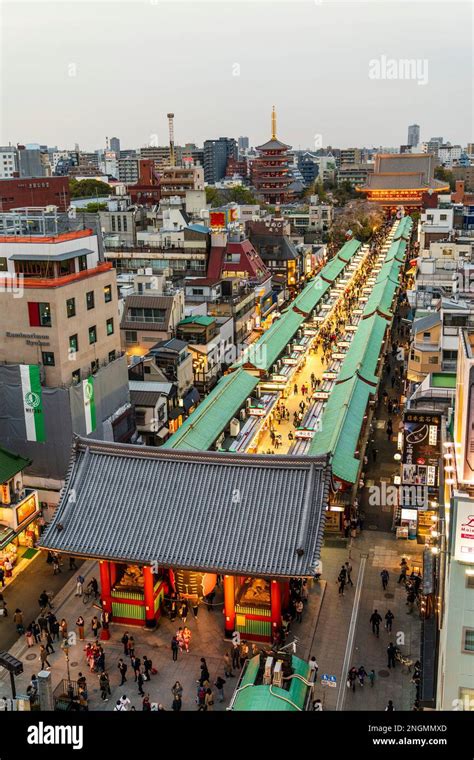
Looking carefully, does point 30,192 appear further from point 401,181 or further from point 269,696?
point 269,696

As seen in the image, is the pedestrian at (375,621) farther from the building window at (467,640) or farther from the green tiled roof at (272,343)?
the green tiled roof at (272,343)

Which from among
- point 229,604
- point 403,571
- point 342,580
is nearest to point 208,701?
point 229,604

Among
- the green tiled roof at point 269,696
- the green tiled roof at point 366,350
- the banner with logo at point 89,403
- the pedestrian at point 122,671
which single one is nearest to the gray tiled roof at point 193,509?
the pedestrian at point 122,671

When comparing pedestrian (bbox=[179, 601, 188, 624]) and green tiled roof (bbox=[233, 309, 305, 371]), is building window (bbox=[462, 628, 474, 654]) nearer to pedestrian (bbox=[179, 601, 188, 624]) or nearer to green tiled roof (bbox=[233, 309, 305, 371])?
pedestrian (bbox=[179, 601, 188, 624])

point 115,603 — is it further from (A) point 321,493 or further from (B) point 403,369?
(B) point 403,369

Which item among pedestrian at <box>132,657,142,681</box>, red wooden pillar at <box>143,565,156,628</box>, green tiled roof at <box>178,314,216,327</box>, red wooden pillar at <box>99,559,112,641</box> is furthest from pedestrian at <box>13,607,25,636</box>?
green tiled roof at <box>178,314,216,327</box>

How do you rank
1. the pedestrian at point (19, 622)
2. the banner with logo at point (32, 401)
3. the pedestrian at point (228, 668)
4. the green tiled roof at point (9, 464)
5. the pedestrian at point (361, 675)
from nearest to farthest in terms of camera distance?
the pedestrian at point (361, 675), the pedestrian at point (228, 668), the pedestrian at point (19, 622), the green tiled roof at point (9, 464), the banner with logo at point (32, 401)
